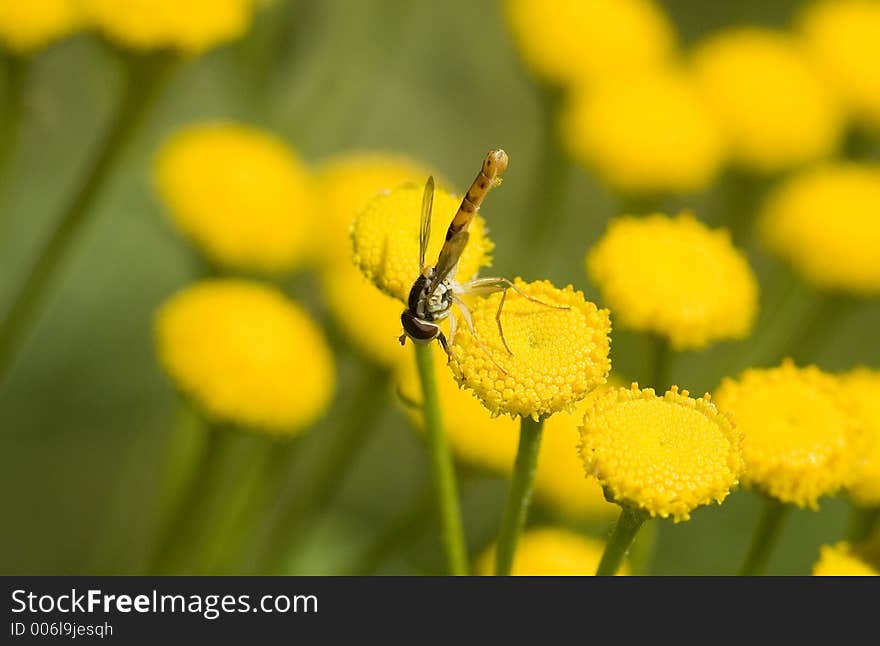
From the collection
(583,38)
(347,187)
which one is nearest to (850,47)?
(583,38)

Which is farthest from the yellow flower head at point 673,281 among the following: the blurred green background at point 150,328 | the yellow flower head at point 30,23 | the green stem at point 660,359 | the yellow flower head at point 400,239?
the yellow flower head at point 30,23

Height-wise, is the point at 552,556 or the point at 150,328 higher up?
the point at 552,556

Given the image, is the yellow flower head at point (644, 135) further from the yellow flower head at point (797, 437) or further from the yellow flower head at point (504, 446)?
the yellow flower head at point (797, 437)

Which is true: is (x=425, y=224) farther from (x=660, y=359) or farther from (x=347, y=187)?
(x=347, y=187)
